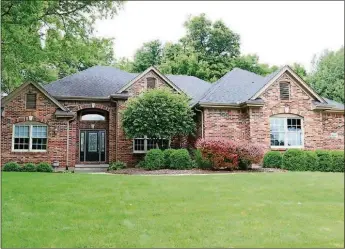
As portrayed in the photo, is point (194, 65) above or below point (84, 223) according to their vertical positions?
above

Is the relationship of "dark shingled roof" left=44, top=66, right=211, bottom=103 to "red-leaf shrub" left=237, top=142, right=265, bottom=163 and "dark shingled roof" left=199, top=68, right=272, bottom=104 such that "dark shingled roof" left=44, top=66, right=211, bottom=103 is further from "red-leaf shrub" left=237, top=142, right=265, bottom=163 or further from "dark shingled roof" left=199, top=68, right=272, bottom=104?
"red-leaf shrub" left=237, top=142, right=265, bottom=163

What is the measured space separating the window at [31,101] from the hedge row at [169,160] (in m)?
5.47

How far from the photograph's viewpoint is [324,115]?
14.4m

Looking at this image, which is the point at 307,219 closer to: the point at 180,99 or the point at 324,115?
the point at 180,99

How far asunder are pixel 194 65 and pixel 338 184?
497 cm

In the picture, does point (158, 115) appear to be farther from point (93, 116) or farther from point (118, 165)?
point (93, 116)

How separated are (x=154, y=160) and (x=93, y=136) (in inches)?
197

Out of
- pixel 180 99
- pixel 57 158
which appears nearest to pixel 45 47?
pixel 57 158

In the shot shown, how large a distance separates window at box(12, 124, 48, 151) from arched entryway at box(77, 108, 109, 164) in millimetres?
1988

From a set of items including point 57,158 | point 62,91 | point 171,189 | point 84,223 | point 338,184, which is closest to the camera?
point 338,184

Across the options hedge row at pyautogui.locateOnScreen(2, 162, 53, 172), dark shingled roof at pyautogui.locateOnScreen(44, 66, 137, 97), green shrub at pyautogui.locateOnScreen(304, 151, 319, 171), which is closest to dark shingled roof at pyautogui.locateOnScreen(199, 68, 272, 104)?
dark shingled roof at pyautogui.locateOnScreen(44, 66, 137, 97)

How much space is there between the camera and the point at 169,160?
12414 millimetres

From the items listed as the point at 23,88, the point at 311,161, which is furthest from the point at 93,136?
the point at 311,161

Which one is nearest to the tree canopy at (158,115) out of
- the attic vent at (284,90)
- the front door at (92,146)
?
the front door at (92,146)
